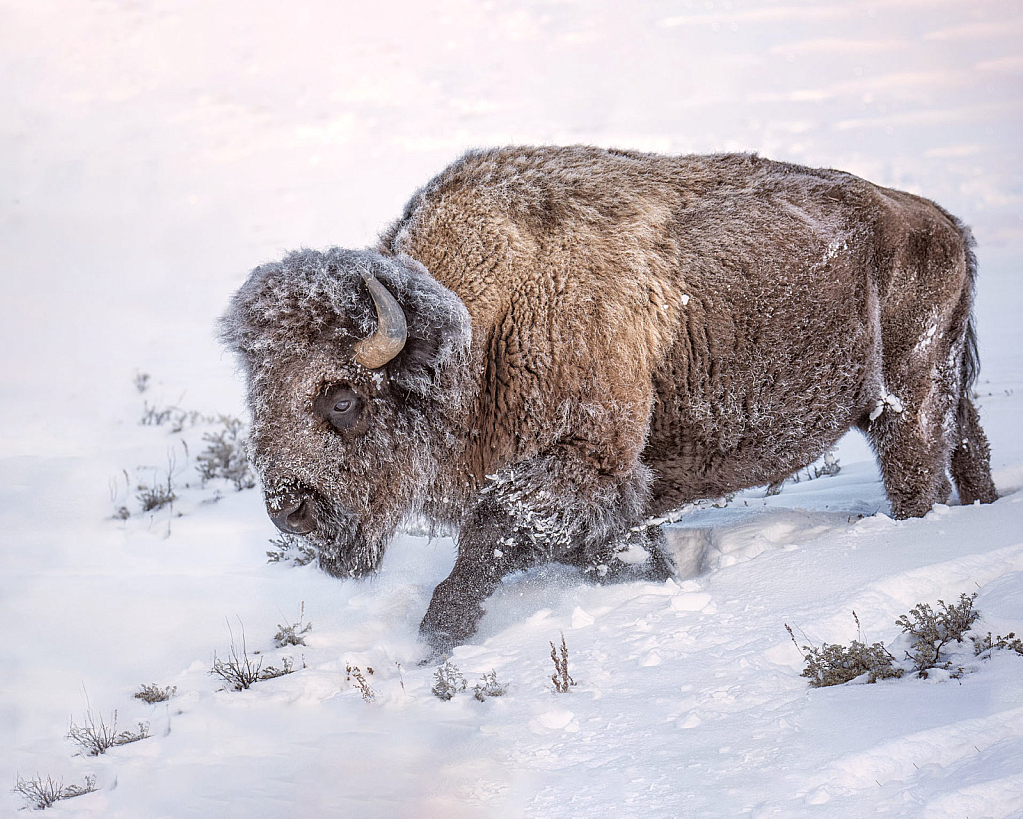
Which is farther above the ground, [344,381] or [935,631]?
[344,381]

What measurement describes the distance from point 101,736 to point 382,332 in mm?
1800

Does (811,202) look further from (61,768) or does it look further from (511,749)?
(61,768)

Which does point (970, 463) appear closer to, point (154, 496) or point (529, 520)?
point (529, 520)

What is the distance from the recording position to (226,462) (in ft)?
21.7

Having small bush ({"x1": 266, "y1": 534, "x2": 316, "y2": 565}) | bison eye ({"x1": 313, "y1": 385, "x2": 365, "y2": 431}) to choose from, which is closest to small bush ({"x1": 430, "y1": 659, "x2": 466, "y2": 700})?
bison eye ({"x1": 313, "y1": 385, "x2": 365, "y2": 431})

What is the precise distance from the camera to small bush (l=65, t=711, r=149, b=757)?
2.83m

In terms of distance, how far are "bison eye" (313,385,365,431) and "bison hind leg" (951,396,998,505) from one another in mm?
3460

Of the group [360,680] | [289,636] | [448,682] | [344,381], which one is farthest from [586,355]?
[289,636]

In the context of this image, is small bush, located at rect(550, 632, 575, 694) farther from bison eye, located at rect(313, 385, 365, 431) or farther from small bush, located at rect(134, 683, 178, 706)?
small bush, located at rect(134, 683, 178, 706)

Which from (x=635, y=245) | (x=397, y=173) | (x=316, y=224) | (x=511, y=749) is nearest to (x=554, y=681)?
(x=511, y=749)

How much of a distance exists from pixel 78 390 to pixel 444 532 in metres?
6.44

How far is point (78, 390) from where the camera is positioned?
889 centimetres

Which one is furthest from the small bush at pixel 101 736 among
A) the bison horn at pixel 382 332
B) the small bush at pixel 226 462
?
the small bush at pixel 226 462

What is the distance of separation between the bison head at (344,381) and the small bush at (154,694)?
74 centimetres
